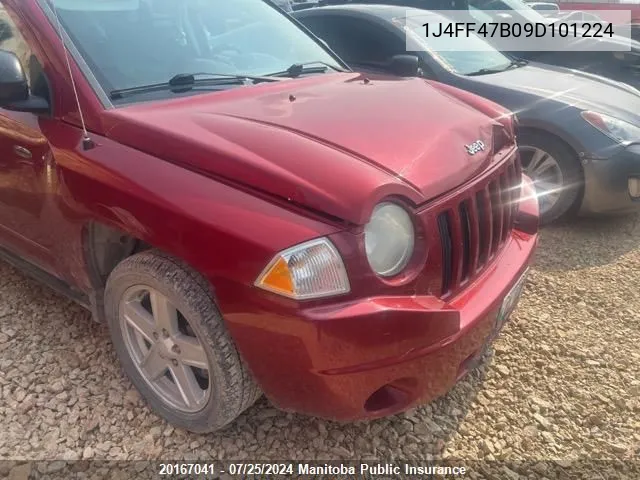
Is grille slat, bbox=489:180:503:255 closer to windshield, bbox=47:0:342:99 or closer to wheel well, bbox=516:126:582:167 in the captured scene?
windshield, bbox=47:0:342:99

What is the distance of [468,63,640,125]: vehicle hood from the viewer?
4.29 m

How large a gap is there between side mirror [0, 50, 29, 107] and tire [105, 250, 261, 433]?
82 cm

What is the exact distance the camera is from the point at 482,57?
5.12m

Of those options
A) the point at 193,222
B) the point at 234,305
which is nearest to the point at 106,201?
the point at 193,222

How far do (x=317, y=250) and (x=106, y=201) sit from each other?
89 cm

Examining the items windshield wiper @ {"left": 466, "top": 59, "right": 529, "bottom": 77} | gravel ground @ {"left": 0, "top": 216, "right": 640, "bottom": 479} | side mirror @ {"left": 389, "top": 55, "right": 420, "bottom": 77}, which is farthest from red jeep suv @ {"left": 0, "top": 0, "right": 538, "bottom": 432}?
windshield wiper @ {"left": 466, "top": 59, "right": 529, "bottom": 77}

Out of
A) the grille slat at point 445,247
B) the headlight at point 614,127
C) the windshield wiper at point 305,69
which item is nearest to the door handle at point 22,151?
the windshield wiper at point 305,69

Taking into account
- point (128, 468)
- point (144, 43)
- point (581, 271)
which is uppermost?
point (144, 43)

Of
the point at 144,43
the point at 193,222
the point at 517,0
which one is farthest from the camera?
the point at 517,0

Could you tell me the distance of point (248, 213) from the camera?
5.79ft

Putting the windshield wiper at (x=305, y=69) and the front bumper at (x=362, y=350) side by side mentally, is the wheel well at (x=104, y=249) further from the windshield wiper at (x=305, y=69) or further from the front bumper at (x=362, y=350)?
the windshield wiper at (x=305, y=69)

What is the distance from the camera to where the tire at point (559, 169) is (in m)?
4.18

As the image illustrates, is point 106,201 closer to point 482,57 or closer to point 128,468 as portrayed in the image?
point 128,468

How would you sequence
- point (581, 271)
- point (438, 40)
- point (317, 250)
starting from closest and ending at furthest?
point (317, 250), point (581, 271), point (438, 40)
